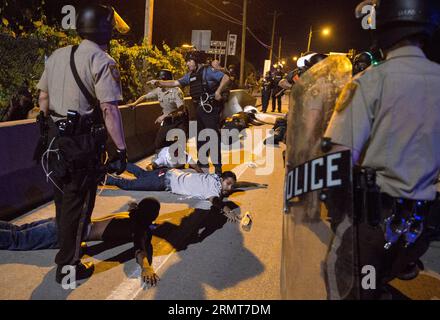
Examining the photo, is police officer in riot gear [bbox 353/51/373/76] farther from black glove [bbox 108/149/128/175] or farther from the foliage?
the foliage

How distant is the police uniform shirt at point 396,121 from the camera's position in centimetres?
184

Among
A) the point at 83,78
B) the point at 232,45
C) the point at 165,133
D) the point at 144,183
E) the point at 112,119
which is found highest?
the point at 232,45

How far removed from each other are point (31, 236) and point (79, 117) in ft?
4.61

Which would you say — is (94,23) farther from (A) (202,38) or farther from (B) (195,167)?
(A) (202,38)

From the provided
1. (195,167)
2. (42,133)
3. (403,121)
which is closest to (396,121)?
(403,121)

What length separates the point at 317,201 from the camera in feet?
6.18

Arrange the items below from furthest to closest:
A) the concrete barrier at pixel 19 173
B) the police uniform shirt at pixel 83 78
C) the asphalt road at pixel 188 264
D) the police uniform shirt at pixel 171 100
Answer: the police uniform shirt at pixel 171 100 < the concrete barrier at pixel 19 173 < the asphalt road at pixel 188 264 < the police uniform shirt at pixel 83 78

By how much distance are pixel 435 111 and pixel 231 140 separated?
28.0 feet

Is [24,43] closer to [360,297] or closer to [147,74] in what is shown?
[147,74]

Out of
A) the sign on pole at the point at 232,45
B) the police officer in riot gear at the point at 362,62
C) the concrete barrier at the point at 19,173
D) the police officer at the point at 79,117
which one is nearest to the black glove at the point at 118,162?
the police officer at the point at 79,117

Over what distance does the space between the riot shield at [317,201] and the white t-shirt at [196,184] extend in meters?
3.07

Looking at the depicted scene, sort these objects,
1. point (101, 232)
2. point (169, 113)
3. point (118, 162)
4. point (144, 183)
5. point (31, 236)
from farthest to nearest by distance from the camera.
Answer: point (169, 113)
point (144, 183)
point (101, 232)
point (31, 236)
point (118, 162)

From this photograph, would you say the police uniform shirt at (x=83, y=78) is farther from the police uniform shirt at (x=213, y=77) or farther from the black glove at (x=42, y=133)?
the police uniform shirt at (x=213, y=77)

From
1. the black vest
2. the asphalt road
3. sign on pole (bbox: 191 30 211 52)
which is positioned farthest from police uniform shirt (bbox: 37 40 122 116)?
sign on pole (bbox: 191 30 211 52)
